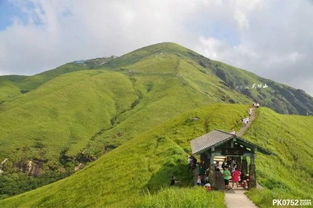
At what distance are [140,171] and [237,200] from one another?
1046 inches

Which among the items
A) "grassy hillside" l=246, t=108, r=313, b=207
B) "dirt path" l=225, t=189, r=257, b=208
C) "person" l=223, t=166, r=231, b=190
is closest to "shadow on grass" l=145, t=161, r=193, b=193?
"person" l=223, t=166, r=231, b=190

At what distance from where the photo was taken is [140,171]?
6028cm

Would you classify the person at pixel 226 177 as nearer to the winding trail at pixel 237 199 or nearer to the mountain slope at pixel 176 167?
the winding trail at pixel 237 199

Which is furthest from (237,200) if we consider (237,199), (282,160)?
(282,160)

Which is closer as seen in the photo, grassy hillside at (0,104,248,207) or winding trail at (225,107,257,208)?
winding trail at (225,107,257,208)

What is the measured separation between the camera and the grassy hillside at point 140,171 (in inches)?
2103

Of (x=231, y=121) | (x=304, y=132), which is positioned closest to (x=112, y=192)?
(x=231, y=121)

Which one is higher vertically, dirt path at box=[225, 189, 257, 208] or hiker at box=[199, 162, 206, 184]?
hiker at box=[199, 162, 206, 184]

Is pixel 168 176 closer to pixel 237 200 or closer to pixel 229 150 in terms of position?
pixel 229 150

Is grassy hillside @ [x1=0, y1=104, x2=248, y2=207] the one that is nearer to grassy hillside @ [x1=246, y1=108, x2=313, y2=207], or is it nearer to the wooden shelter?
grassy hillside @ [x1=246, y1=108, x2=313, y2=207]

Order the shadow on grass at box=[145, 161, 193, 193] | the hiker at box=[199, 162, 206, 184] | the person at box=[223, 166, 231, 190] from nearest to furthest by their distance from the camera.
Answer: the person at box=[223, 166, 231, 190] < the hiker at box=[199, 162, 206, 184] < the shadow on grass at box=[145, 161, 193, 193]

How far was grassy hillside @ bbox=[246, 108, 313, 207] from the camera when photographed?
48.1 metres

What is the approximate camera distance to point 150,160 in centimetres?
6469

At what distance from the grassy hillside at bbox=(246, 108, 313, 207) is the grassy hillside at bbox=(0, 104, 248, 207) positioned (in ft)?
18.8
